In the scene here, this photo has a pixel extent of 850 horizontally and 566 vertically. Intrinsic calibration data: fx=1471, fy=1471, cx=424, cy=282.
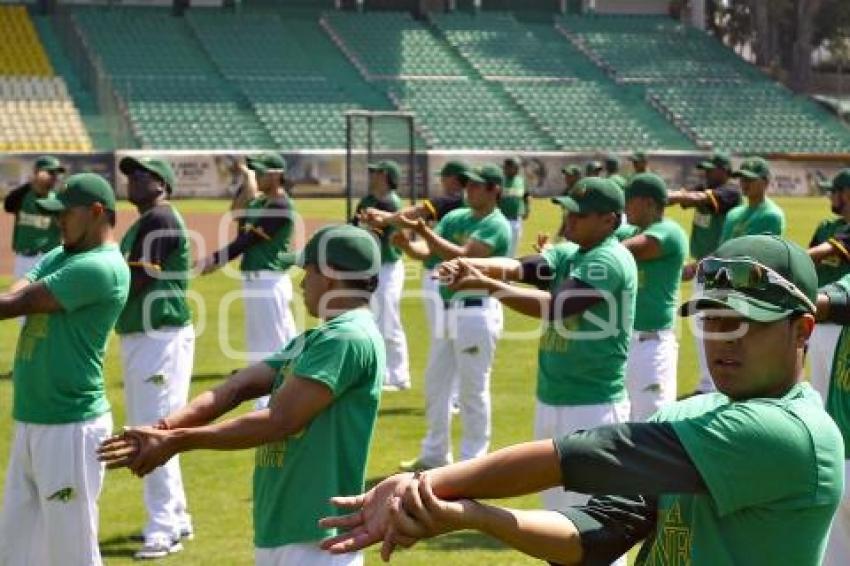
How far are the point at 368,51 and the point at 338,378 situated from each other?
169 ft

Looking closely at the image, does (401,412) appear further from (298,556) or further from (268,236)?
(298,556)

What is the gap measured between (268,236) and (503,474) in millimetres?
11344

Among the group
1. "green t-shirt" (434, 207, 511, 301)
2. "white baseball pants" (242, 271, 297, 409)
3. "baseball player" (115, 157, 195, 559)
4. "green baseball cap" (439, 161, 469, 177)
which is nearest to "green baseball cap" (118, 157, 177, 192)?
"baseball player" (115, 157, 195, 559)

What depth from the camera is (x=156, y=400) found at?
33.7 ft

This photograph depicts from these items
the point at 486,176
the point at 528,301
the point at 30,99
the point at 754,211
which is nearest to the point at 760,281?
the point at 528,301

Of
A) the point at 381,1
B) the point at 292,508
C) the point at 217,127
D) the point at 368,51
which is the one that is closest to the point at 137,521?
the point at 292,508

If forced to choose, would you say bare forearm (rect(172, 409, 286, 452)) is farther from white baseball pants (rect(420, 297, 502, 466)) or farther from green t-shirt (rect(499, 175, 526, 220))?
green t-shirt (rect(499, 175, 526, 220))

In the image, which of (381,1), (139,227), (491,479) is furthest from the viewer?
(381,1)

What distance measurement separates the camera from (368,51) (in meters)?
56.2

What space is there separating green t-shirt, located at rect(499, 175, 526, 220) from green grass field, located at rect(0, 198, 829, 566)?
85.5 inches

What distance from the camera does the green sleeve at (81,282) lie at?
7.63 metres

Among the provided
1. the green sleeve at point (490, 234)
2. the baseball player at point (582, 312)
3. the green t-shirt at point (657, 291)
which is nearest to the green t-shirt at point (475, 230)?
the green sleeve at point (490, 234)

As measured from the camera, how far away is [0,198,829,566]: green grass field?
33.1 feet

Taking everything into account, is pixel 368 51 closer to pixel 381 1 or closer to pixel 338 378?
pixel 381 1
